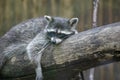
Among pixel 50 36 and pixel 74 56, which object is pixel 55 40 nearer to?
pixel 50 36

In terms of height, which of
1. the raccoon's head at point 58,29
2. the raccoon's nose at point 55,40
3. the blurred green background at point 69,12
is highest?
the blurred green background at point 69,12

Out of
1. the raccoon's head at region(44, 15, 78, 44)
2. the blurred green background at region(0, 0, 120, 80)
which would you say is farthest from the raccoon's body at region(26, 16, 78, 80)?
the blurred green background at region(0, 0, 120, 80)

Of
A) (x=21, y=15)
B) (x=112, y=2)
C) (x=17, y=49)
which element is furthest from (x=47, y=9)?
(x=17, y=49)

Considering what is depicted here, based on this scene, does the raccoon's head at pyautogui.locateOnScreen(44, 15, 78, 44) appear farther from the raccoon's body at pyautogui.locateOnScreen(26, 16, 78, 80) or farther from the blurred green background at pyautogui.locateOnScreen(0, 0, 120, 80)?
the blurred green background at pyautogui.locateOnScreen(0, 0, 120, 80)

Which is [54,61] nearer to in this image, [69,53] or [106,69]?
[69,53]

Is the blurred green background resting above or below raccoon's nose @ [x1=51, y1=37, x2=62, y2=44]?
above

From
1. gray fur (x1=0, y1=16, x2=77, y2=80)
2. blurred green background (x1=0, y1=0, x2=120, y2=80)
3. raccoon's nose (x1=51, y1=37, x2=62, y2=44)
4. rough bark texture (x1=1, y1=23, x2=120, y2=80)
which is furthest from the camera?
blurred green background (x1=0, y1=0, x2=120, y2=80)

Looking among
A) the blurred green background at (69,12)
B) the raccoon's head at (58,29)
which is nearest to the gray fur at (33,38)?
the raccoon's head at (58,29)

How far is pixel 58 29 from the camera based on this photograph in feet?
13.6

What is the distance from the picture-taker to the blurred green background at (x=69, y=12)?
225 inches

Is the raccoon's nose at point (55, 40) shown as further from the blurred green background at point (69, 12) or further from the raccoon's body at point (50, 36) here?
the blurred green background at point (69, 12)

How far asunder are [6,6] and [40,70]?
2.78 meters

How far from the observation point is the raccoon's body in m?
4.03

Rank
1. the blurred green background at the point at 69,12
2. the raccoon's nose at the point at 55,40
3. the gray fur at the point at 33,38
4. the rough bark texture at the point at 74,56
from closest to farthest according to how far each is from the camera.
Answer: the rough bark texture at the point at 74,56
the raccoon's nose at the point at 55,40
the gray fur at the point at 33,38
the blurred green background at the point at 69,12
